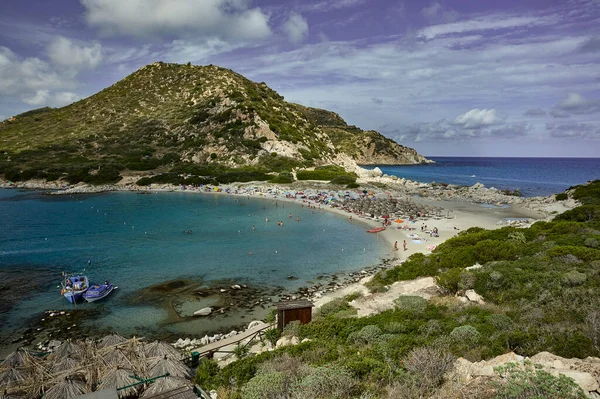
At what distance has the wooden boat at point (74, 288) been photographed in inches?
855

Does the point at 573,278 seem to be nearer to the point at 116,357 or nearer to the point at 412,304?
the point at 412,304

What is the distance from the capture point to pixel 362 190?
68438 mm

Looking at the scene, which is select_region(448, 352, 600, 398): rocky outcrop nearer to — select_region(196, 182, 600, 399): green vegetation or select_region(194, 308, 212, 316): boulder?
select_region(196, 182, 600, 399): green vegetation

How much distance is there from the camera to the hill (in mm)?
87375

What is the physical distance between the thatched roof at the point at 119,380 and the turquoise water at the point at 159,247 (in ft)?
25.0

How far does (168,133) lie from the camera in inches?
4038

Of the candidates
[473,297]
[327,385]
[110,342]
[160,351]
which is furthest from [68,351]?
[473,297]

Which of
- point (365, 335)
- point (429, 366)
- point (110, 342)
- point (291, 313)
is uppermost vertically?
point (429, 366)

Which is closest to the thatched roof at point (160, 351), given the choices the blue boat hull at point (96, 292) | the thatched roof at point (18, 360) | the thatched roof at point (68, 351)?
the thatched roof at point (68, 351)

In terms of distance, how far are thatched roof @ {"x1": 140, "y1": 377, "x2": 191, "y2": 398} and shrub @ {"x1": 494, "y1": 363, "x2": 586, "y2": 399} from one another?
29.7 ft

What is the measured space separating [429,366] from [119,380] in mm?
9776

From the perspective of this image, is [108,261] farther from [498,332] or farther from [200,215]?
[498,332]

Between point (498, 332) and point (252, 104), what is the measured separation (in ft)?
335

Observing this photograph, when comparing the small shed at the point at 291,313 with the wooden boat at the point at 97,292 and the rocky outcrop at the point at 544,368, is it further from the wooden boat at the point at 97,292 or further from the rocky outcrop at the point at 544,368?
the wooden boat at the point at 97,292
